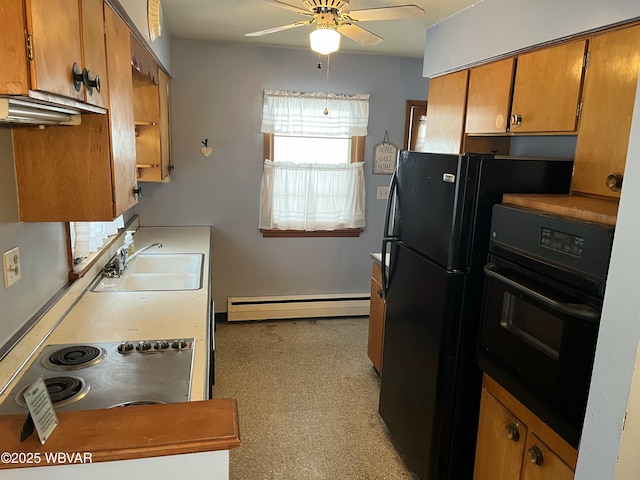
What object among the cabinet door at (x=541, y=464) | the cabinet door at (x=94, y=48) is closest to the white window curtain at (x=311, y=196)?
the cabinet door at (x=94, y=48)

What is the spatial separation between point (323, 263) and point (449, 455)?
2.36m

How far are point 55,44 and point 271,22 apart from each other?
224 cm

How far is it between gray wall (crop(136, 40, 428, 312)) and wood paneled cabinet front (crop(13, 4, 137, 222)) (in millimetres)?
2151

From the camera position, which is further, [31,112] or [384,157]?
[384,157]

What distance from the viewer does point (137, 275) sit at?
2545mm

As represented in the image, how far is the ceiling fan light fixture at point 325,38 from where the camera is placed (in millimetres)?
2141

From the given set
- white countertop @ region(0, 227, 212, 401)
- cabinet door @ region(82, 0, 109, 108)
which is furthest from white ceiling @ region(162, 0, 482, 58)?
white countertop @ region(0, 227, 212, 401)

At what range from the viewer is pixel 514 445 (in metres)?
1.64

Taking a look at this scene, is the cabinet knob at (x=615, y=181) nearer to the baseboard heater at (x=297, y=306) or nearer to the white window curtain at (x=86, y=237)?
the white window curtain at (x=86, y=237)

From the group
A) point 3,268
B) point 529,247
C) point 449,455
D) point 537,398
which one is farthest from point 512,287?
point 3,268

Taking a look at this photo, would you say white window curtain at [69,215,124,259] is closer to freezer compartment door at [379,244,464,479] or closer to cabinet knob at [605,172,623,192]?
freezer compartment door at [379,244,464,479]

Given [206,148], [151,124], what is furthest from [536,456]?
[206,148]

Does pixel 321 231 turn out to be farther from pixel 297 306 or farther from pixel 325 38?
pixel 325 38

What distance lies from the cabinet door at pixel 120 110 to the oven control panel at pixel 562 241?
1405 millimetres
